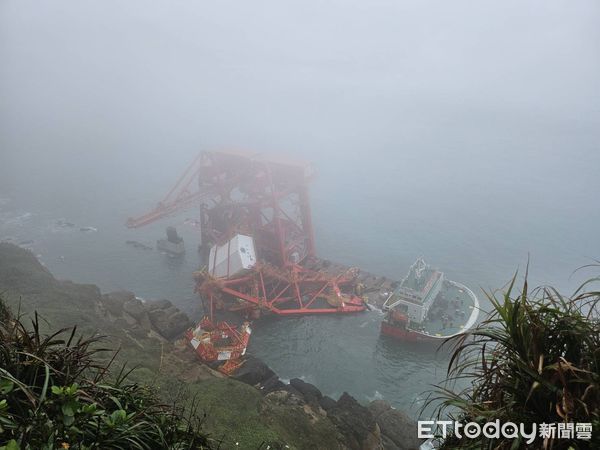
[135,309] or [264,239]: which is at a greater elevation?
[264,239]

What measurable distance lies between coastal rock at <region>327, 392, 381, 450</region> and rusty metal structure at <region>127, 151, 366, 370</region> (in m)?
14.8

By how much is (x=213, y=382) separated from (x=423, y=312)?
21.8 m

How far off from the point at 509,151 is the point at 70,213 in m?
106

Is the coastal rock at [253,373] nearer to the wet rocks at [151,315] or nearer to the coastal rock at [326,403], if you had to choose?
the coastal rock at [326,403]

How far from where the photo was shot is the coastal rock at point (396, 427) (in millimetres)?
26484

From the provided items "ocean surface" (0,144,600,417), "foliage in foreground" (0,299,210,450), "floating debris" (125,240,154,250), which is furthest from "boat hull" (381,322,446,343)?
"floating debris" (125,240,154,250)

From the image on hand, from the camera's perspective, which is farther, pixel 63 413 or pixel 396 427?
pixel 396 427

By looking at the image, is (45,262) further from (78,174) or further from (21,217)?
(78,174)

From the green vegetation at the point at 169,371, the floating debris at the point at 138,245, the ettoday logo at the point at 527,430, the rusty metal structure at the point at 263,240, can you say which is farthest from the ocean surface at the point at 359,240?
the ettoday logo at the point at 527,430

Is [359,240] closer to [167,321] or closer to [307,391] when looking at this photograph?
[167,321]

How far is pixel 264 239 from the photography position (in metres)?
48.7

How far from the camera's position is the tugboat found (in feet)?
123

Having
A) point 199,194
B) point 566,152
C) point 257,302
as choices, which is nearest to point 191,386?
point 257,302

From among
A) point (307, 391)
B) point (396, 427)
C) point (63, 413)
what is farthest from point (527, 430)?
point (307, 391)
